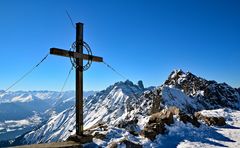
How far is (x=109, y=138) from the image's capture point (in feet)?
60.8

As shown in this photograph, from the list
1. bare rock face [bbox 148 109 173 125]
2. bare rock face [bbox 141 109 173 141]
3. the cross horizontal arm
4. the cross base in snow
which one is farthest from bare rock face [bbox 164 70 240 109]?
the cross base in snow

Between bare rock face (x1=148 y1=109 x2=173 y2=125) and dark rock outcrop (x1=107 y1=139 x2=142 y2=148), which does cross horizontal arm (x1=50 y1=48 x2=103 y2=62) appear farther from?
bare rock face (x1=148 y1=109 x2=173 y2=125)

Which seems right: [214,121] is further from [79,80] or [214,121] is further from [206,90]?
[206,90]

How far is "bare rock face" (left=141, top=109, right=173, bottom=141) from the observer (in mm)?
20034

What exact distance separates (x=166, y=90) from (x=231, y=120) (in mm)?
121754

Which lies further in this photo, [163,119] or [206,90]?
[206,90]

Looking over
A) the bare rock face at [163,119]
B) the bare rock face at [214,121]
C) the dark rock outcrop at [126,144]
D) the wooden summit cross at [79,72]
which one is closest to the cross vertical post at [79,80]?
the wooden summit cross at [79,72]

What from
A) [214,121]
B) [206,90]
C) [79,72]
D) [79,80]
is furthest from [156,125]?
[206,90]

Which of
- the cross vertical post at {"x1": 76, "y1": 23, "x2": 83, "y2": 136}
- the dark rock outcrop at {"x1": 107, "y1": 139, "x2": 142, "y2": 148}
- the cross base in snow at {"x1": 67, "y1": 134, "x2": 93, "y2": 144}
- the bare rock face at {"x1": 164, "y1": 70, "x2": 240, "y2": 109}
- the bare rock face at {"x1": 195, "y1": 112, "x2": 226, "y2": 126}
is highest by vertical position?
the bare rock face at {"x1": 164, "y1": 70, "x2": 240, "y2": 109}

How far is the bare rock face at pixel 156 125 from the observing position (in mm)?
20034

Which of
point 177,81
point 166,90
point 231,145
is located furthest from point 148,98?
point 231,145

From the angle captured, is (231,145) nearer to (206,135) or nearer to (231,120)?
(206,135)

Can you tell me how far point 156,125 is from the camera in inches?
850

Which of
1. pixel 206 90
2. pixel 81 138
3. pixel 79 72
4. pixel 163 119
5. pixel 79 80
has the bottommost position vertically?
pixel 81 138
